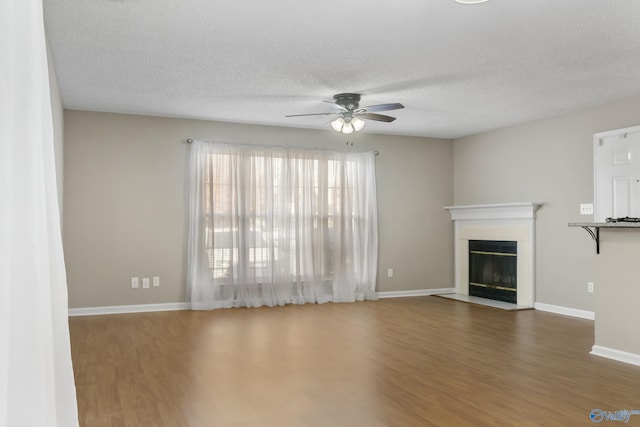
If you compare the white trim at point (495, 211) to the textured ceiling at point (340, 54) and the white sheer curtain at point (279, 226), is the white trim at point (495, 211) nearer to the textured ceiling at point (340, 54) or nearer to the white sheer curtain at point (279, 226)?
the textured ceiling at point (340, 54)

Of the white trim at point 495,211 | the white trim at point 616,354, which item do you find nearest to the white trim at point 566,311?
the white trim at point 495,211

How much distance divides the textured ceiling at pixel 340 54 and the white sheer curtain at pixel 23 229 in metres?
2.65

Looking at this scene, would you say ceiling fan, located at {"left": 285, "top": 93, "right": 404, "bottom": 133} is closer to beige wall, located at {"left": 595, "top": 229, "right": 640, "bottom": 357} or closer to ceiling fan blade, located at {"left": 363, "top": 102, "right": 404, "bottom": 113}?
ceiling fan blade, located at {"left": 363, "top": 102, "right": 404, "bottom": 113}

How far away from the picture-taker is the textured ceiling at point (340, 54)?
3502 mm

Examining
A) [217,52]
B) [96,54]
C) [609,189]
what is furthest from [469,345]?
[96,54]

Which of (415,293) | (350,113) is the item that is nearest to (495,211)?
(415,293)

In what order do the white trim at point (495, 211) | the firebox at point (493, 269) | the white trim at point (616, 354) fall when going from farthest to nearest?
the firebox at point (493, 269)
the white trim at point (495, 211)
the white trim at point (616, 354)

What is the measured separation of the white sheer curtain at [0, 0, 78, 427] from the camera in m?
0.80

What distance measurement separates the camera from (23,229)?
2.94 ft

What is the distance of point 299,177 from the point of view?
7535 mm

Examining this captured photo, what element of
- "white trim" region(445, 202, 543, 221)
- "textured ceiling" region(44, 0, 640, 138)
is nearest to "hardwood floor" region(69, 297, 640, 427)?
"white trim" region(445, 202, 543, 221)

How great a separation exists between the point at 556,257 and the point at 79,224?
618 centimetres

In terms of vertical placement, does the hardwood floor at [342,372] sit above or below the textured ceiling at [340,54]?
below

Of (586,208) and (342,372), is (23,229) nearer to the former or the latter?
(342,372)
